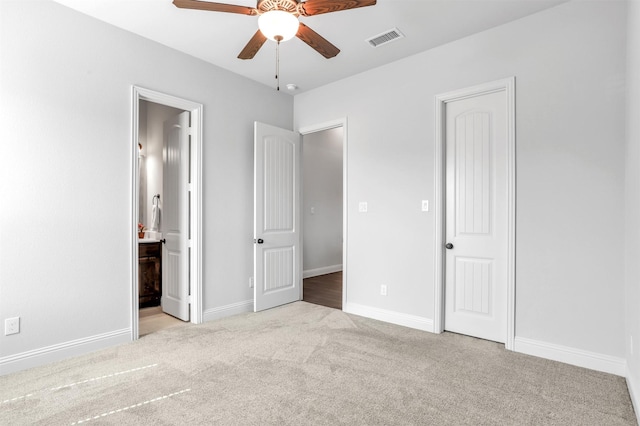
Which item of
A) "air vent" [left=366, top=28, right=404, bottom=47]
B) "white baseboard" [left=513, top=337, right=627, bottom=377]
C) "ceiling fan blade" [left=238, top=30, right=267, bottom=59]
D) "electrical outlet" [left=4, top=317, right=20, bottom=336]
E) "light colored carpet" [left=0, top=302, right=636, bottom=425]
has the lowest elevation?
"light colored carpet" [left=0, top=302, right=636, bottom=425]

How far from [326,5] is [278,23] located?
305 mm

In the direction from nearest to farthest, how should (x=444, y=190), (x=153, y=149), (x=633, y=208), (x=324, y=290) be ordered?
(x=633, y=208) → (x=444, y=190) → (x=153, y=149) → (x=324, y=290)

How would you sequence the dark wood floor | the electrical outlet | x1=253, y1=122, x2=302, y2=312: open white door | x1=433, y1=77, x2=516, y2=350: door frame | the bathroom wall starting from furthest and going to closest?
the bathroom wall
the dark wood floor
x1=253, y1=122, x2=302, y2=312: open white door
x1=433, y1=77, x2=516, y2=350: door frame
the electrical outlet

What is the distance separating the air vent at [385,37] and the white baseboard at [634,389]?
10.0 feet

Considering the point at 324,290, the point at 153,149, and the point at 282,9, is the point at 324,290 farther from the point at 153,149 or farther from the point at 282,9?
the point at 282,9

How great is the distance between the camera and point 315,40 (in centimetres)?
233

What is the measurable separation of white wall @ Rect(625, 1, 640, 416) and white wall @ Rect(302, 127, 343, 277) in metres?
4.50

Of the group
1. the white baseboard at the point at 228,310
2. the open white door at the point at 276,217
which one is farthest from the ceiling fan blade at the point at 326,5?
the white baseboard at the point at 228,310

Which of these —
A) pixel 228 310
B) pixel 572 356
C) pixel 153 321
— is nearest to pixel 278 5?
pixel 228 310

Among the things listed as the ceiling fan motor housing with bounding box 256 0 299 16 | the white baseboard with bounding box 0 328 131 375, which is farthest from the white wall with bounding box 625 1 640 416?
the white baseboard with bounding box 0 328 131 375

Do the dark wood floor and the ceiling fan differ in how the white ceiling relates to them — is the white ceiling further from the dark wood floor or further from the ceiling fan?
the dark wood floor

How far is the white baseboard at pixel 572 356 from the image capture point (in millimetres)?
2523

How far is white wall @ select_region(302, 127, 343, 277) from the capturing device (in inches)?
250

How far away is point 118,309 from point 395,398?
2.47 m
